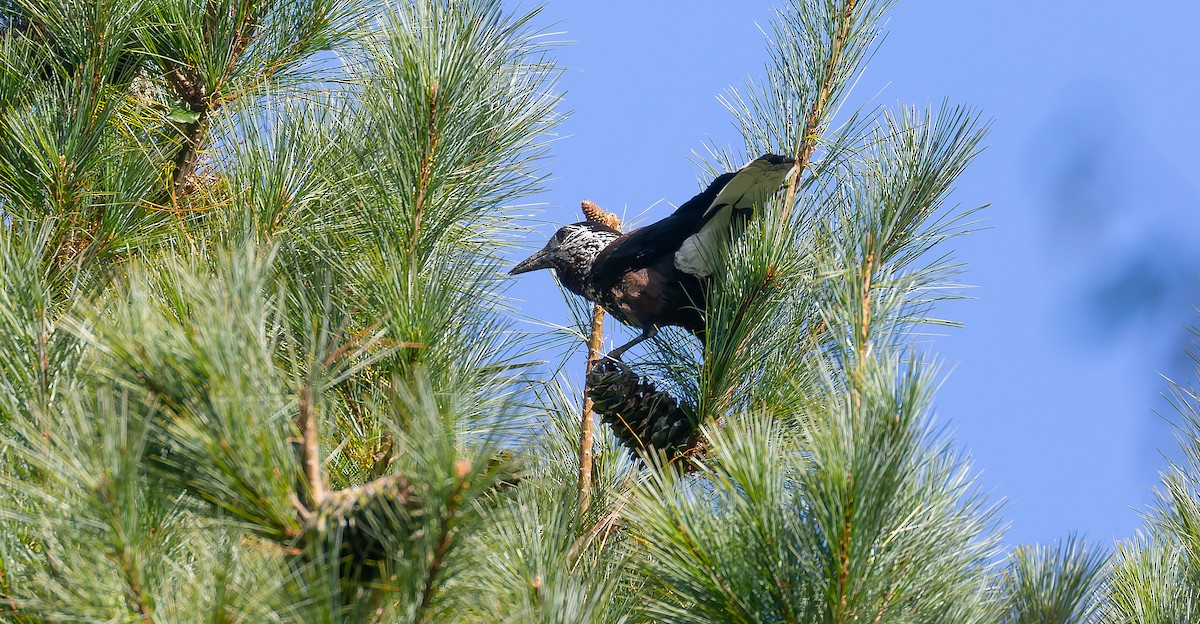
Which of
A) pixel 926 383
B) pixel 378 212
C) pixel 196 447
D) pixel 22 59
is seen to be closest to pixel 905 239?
pixel 926 383

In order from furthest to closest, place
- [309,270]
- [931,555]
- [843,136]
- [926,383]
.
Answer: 1. [843,136]
2. [309,270]
3. [931,555]
4. [926,383]

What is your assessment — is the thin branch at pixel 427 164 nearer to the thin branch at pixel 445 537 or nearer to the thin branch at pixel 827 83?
the thin branch at pixel 445 537

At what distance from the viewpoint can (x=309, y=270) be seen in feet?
6.89

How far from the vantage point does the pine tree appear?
4.42ft

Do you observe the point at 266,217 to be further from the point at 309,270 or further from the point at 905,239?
the point at 905,239

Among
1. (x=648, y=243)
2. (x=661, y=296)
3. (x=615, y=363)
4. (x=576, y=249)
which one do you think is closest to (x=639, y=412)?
(x=615, y=363)

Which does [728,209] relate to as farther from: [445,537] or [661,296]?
[445,537]

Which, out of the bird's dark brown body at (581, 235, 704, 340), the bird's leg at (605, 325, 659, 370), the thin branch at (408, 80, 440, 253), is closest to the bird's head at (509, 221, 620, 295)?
the bird's dark brown body at (581, 235, 704, 340)

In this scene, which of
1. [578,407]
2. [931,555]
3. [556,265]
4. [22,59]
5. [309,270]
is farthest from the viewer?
[556,265]

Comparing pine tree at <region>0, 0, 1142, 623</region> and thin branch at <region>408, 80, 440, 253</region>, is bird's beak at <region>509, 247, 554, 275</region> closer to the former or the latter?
pine tree at <region>0, 0, 1142, 623</region>

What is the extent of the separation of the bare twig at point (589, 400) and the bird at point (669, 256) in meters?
0.07

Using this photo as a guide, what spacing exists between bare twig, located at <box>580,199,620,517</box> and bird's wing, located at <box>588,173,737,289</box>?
0.36 feet

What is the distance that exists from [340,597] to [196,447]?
0.24 metres

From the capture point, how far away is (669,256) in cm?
280
